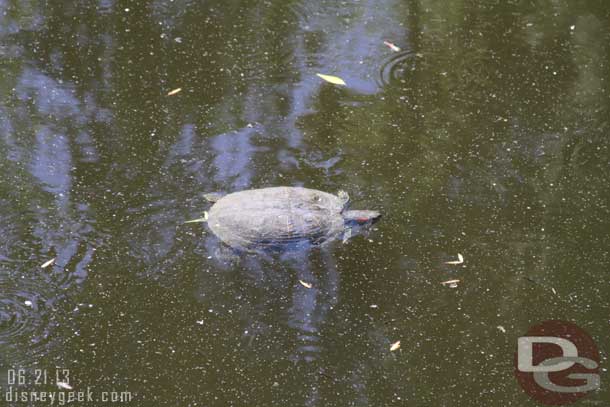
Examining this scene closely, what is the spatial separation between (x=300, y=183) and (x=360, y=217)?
42 cm

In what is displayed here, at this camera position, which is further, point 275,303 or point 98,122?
point 98,122

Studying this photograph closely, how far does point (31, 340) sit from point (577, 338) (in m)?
2.26

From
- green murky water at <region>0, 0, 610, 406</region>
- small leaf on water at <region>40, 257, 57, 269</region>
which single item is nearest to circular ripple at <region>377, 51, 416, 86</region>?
green murky water at <region>0, 0, 610, 406</region>

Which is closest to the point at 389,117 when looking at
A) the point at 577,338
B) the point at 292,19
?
the point at 292,19

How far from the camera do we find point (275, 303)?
11.0ft

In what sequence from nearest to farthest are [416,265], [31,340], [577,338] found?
[31,340]
[577,338]
[416,265]

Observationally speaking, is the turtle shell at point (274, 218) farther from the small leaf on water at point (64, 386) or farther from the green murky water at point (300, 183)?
the small leaf on water at point (64, 386)

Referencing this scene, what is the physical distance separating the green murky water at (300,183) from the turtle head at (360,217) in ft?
0.20

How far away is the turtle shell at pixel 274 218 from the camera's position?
3.50 metres

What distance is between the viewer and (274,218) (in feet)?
11.5

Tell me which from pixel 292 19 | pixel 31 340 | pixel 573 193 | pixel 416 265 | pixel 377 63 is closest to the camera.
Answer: pixel 31 340

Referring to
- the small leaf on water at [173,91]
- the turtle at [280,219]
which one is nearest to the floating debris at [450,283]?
the turtle at [280,219]

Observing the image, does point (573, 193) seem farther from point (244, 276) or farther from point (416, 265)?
point (244, 276)

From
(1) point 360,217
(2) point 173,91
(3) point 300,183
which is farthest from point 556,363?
(2) point 173,91
